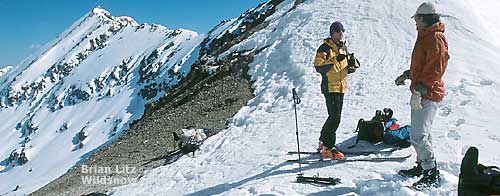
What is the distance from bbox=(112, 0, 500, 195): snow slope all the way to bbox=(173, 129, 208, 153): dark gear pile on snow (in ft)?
1.53

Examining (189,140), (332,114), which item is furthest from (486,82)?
(189,140)

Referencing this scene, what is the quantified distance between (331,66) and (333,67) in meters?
0.05

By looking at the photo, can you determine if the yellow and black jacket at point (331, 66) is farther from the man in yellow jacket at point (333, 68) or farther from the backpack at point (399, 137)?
the backpack at point (399, 137)

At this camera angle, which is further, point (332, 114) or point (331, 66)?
point (332, 114)

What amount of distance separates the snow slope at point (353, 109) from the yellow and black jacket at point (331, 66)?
148cm

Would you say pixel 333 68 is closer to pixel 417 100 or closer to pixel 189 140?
pixel 417 100

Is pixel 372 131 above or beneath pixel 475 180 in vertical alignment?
above

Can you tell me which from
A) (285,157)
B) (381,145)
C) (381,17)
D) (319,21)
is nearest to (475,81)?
(381,145)

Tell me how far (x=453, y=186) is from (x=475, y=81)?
7.86 metres

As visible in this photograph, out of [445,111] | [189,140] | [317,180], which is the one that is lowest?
[317,180]

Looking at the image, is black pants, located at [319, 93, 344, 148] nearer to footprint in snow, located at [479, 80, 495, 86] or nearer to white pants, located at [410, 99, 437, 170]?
white pants, located at [410, 99, 437, 170]

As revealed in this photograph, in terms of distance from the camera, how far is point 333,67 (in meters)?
9.03

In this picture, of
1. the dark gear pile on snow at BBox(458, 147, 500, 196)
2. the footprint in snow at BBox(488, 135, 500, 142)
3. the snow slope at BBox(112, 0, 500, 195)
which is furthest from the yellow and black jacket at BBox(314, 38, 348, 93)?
the dark gear pile on snow at BBox(458, 147, 500, 196)

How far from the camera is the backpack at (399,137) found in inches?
383
